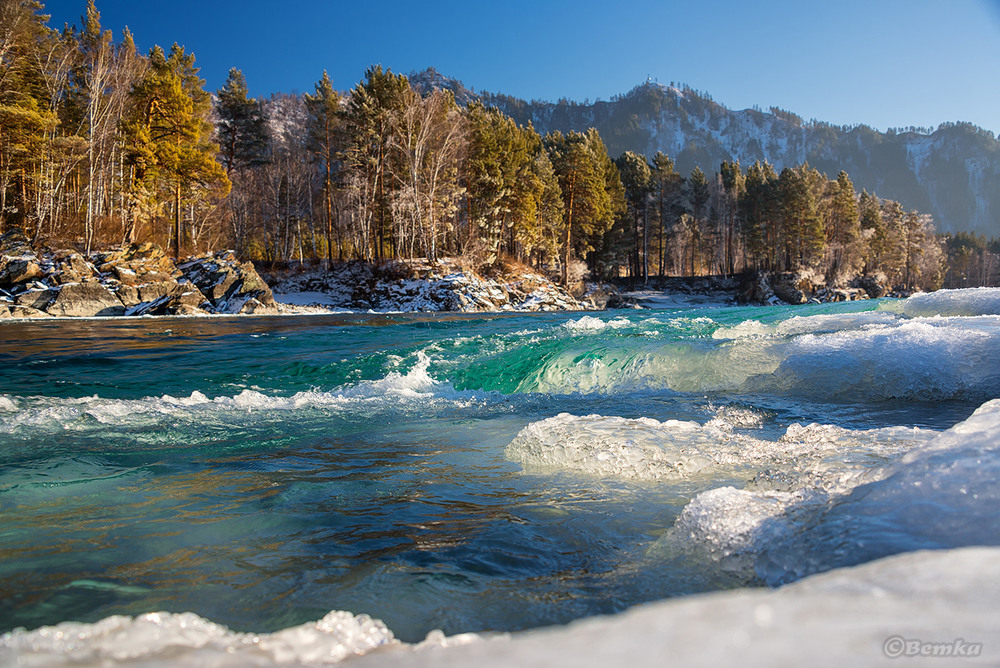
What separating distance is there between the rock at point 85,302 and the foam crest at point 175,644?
24.6 m

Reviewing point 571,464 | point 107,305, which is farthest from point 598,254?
point 571,464

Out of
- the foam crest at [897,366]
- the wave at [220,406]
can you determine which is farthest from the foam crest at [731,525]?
the foam crest at [897,366]

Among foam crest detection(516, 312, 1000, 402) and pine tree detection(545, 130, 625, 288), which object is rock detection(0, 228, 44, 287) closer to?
foam crest detection(516, 312, 1000, 402)

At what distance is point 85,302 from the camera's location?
68.3 ft

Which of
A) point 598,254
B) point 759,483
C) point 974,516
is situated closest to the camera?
point 974,516

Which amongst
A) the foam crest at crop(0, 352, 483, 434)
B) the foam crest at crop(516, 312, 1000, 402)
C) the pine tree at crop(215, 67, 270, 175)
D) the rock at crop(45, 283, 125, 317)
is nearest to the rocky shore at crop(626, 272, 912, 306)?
the pine tree at crop(215, 67, 270, 175)

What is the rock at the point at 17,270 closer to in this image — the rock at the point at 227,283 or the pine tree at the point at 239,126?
the rock at the point at 227,283

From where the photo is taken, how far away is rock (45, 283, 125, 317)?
20.2 meters

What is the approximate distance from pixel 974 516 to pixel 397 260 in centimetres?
3220

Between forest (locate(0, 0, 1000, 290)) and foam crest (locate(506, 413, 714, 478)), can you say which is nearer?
foam crest (locate(506, 413, 714, 478))

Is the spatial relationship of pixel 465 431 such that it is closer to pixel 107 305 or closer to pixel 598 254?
pixel 107 305

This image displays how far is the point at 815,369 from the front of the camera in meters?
5.66

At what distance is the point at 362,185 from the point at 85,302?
58.7ft

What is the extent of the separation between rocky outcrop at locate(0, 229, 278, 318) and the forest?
7.99 ft
